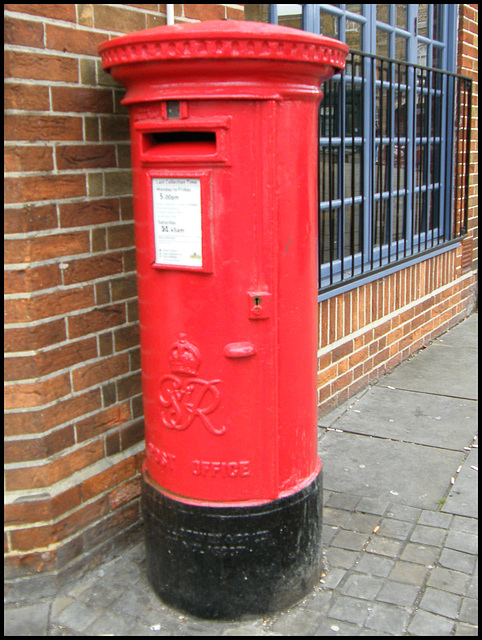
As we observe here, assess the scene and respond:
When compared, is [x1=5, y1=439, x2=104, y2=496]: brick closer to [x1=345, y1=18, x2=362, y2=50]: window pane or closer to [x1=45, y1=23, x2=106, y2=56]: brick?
[x1=45, y1=23, x2=106, y2=56]: brick

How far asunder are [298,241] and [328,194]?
2.14 meters

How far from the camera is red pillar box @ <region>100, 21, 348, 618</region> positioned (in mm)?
2336

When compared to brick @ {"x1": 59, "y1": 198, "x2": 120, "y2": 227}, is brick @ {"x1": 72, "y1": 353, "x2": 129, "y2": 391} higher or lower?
lower

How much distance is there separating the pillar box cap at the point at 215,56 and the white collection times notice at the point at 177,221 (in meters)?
0.31

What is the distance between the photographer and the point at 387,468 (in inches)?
157

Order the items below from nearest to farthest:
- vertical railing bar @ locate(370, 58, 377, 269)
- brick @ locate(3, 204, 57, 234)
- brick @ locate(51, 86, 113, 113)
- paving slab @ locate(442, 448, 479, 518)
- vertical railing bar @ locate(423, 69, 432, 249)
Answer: brick @ locate(3, 204, 57, 234) → brick @ locate(51, 86, 113, 113) → paving slab @ locate(442, 448, 479, 518) → vertical railing bar @ locate(370, 58, 377, 269) → vertical railing bar @ locate(423, 69, 432, 249)

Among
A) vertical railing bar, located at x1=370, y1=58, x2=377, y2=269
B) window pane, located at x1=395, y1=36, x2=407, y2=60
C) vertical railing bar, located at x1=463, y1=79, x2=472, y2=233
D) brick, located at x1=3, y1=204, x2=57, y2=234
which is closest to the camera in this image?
brick, located at x1=3, y1=204, x2=57, y2=234

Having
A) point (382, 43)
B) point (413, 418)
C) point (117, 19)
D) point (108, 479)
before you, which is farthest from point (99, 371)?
point (382, 43)

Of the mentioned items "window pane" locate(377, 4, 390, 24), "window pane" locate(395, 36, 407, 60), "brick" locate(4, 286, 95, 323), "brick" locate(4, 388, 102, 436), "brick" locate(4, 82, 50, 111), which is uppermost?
"window pane" locate(377, 4, 390, 24)

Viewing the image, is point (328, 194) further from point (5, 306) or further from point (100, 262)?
point (5, 306)

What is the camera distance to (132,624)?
2.66m

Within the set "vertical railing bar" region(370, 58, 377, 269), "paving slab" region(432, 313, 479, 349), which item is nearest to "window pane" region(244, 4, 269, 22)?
"vertical railing bar" region(370, 58, 377, 269)

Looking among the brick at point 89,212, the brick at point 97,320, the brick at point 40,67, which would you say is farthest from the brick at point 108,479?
the brick at point 40,67

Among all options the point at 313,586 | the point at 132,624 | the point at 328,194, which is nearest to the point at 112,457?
the point at 132,624
